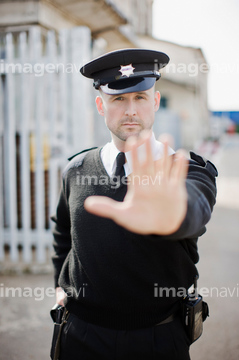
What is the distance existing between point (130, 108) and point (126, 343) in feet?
3.45

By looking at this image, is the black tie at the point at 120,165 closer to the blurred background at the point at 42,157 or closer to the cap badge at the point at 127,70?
the cap badge at the point at 127,70

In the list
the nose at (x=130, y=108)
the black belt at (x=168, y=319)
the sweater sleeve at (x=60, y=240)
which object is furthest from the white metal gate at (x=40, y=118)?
the black belt at (x=168, y=319)

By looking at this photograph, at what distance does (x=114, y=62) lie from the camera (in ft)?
4.76

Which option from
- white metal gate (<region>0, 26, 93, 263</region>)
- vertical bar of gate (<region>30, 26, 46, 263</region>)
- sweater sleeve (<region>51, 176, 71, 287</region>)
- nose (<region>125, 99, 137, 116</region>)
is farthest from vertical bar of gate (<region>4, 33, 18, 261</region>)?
nose (<region>125, 99, 137, 116</region>)

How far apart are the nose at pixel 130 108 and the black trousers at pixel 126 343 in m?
0.98

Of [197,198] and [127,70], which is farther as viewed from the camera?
[127,70]

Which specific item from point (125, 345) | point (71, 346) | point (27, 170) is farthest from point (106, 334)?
point (27, 170)

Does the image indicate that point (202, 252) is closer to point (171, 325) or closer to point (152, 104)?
point (171, 325)

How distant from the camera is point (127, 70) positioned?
1.43 m

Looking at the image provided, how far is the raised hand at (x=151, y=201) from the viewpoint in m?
0.89

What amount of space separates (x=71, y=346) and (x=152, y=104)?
1.22 m

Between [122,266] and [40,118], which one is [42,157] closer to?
[40,118]

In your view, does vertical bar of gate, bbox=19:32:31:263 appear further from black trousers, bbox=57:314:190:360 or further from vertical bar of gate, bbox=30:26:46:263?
black trousers, bbox=57:314:190:360

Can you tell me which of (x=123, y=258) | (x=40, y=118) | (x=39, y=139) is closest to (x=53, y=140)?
(x=39, y=139)
